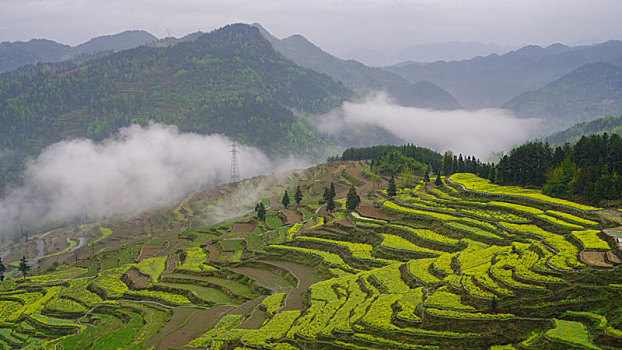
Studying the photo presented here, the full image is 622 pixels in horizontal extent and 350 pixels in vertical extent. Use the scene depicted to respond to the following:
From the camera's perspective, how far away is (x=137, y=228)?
130500 mm

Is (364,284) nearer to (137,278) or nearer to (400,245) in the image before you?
(400,245)

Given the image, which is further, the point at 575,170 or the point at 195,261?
Result: the point at 195,261

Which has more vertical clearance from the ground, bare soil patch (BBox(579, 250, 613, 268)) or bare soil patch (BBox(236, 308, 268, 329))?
bare soil patch (BBox(579, 250, 613, 268))

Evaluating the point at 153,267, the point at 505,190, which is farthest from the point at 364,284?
the point at 153,267

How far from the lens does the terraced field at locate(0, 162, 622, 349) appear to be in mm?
30516

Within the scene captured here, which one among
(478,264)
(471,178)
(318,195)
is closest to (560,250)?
(478,264)

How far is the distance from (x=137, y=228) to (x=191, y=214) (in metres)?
13.4

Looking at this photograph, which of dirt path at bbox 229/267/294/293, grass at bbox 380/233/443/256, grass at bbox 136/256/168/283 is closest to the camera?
grass at bbox 380/233/443/256

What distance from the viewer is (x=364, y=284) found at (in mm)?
43750

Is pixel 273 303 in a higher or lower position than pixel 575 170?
lower

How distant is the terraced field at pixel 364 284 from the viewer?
3052cm

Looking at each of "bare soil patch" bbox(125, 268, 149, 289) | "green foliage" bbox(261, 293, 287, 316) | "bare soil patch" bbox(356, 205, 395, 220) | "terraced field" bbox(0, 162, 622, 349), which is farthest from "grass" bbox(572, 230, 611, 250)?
"bare soil patch" bbox(125, 268, 149, 289)

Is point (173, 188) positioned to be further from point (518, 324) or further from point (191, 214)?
point (518, 324)

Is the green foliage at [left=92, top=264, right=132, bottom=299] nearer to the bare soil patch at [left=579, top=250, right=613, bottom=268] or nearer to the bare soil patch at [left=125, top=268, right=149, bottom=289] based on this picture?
the bare soil patch at [left=125, top=268, right=149, bottom=289]
